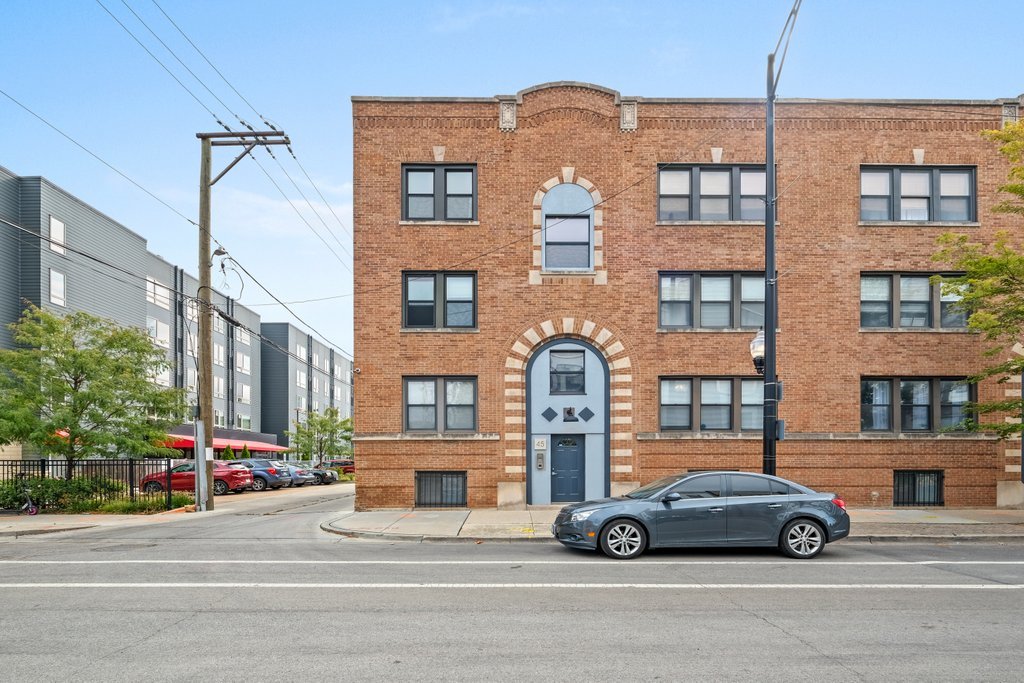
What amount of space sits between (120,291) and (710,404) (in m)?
41.8

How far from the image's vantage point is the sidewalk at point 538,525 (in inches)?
607

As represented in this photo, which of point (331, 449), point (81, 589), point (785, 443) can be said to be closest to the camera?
point (81, 589)

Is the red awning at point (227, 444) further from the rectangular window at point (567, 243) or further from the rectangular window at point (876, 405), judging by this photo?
the rectangular window at point (876, 405)

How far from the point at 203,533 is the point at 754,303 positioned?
47.6 ft

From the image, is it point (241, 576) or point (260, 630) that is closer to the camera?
point (260, 630)

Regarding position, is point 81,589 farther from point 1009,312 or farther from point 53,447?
point 1009,312

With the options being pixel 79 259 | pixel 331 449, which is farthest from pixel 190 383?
pixel 79 259

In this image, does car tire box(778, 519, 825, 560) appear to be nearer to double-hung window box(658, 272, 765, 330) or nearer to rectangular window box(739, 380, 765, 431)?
rectangular window box(739, 380, 765, 431)

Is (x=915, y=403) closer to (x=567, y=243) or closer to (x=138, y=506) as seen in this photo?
(x=567, y=243)

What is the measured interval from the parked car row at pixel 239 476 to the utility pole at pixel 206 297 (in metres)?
5.11

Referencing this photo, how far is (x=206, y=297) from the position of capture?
22.1m

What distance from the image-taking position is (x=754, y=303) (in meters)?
21.1

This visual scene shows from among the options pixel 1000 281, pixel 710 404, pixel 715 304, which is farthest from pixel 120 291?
pixel 1000 281

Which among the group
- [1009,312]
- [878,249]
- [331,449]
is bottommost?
[331,449]
